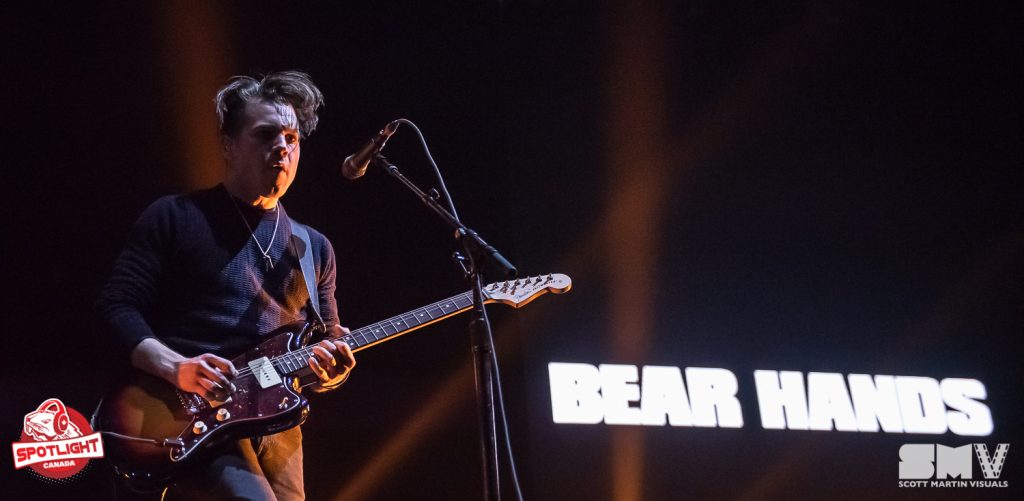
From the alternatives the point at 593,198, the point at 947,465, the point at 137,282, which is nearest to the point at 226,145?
the point at 137,282

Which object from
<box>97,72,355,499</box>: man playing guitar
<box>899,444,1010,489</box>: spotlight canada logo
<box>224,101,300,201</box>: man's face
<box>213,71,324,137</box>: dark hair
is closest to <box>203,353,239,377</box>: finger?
<box>97,72,355,499</box>: man playing guitar

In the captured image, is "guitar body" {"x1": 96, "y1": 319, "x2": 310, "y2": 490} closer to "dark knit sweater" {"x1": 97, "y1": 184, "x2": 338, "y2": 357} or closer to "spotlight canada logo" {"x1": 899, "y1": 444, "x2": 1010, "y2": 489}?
"dark knit sweater" {"x1": 97, "y1": 184, "x2": 338, "y2": 357}

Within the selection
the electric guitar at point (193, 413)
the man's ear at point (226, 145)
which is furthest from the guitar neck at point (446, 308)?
the man's ear at point (226, 145)

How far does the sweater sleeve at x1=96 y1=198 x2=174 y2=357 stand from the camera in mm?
2330

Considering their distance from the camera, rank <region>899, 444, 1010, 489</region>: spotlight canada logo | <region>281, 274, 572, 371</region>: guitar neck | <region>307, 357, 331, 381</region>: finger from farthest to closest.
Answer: <region>899, 444, 1010, 489</region>: spotlight canada logo < <region>281, 274, 572, 371</region>: guitar neck < <region>307, 357, 331, 381</region>: finger

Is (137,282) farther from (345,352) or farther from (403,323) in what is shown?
(403,323)

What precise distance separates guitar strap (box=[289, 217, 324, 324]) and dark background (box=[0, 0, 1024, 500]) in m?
1.07

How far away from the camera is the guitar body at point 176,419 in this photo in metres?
2.22

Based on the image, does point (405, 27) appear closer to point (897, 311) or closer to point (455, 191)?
point (455, 191)

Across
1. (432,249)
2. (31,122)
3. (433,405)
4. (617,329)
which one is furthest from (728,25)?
(31,122)

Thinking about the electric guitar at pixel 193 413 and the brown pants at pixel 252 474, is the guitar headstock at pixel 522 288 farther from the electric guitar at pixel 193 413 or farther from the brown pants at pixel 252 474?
the brown pants at pixel 252 474

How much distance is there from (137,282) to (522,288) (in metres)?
1.27

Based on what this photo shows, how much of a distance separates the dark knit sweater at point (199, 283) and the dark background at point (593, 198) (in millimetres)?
1197

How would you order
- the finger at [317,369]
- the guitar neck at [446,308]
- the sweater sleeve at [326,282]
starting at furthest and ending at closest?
the sweater sleeve at [326,282], the guitar neck at [446,308], the finger at [317,369]
